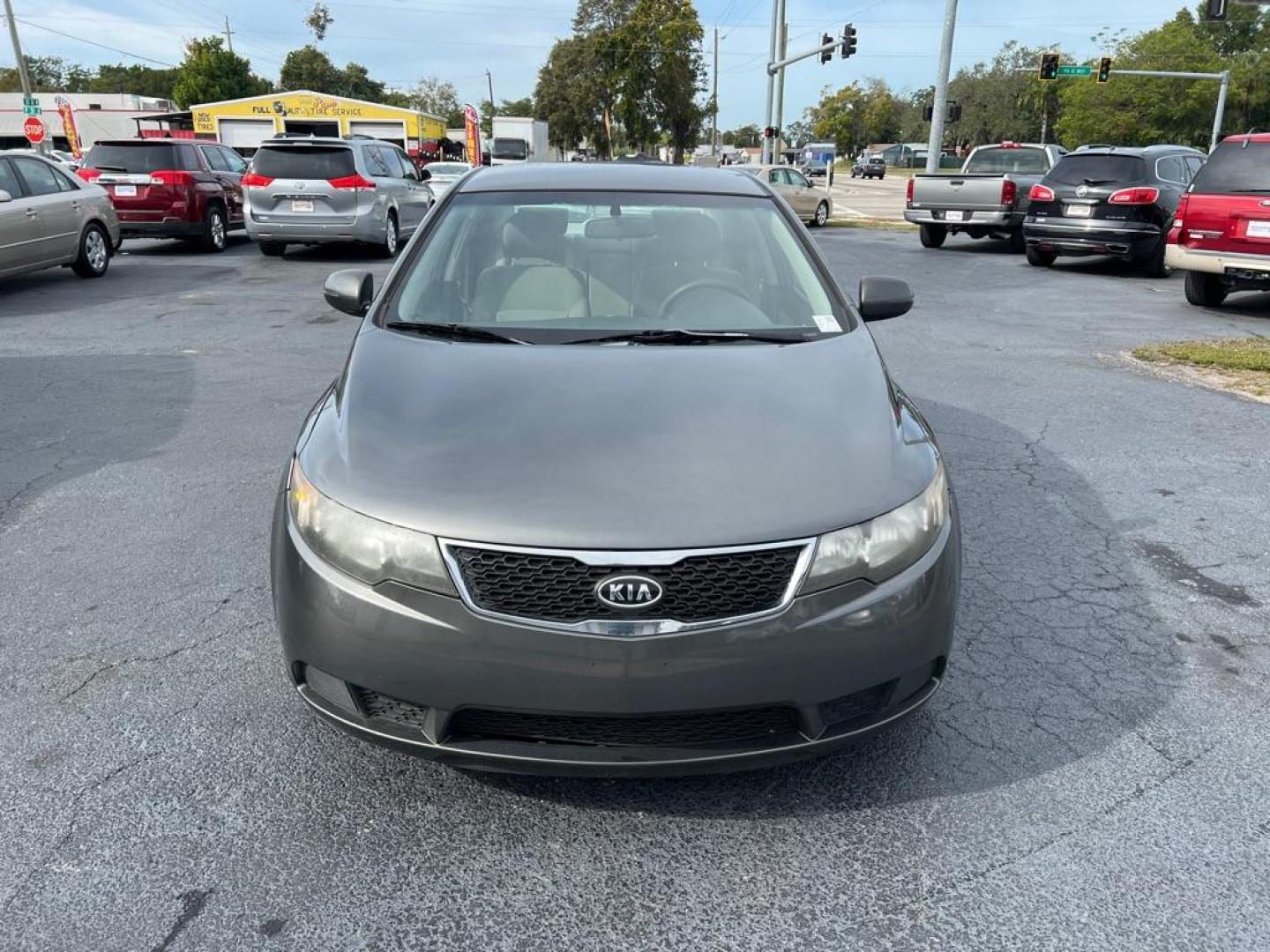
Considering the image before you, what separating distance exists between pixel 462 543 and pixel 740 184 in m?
2.60

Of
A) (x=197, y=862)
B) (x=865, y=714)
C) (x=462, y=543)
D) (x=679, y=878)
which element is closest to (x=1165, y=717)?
(x=865, y=714)

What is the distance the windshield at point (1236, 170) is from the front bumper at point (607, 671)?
971 centimetres

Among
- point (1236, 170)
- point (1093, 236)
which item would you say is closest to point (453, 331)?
point (1236, 170)

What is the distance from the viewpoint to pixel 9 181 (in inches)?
424

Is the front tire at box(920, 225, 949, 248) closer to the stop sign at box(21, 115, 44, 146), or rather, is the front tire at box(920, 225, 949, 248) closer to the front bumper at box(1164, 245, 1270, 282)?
the front bumper at box(1164, 245, 1270, 282)

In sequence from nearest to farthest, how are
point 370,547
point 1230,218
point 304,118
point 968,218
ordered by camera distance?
point 370,547 < point 1230,218 < point 968,218 < point 304,118

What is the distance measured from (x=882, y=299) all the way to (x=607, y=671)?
232 cm

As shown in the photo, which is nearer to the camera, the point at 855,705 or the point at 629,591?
the point at 629,591

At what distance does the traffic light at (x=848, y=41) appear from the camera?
2952 cm

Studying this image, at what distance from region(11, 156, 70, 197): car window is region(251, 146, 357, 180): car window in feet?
10.9

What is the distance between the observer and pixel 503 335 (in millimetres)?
3299

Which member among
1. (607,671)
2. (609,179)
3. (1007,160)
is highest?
(609,179)

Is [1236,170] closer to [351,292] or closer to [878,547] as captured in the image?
[351,292]

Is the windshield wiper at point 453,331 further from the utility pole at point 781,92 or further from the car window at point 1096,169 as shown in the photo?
the utility pole at point 781,92
